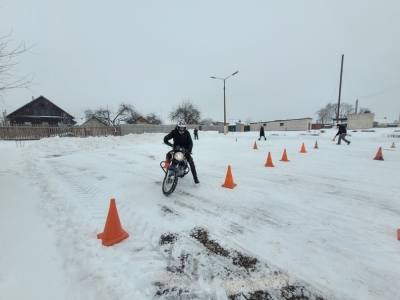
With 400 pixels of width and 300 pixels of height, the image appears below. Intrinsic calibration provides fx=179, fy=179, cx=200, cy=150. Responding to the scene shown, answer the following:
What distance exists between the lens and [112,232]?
277cm

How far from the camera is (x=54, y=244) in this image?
265cm

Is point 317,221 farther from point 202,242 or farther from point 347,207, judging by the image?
point 202,242

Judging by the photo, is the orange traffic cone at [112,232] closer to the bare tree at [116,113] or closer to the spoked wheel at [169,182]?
the spoked wheel at [169,182]

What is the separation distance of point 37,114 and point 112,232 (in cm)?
4756

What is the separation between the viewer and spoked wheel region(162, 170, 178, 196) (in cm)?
455

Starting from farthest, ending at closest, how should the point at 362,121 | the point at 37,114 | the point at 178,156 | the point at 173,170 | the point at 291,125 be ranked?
the point at 291,125 → the point at 37,114 → the point at 362,121 → the point at 178,156 → the point at 173,170

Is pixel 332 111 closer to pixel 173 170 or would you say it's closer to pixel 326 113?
pixel 326 113

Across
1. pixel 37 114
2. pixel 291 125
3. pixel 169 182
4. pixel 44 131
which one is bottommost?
pixel 169 182

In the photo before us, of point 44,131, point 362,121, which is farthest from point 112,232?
point 362,121

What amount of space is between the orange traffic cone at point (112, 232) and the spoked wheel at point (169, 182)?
68.8 inches

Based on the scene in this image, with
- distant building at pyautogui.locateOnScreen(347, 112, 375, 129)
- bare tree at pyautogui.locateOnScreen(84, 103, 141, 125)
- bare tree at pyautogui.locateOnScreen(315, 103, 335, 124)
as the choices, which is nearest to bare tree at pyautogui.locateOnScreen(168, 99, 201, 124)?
bare tree at pyautogui.locateOnScreen(84, 103, 141, 125)

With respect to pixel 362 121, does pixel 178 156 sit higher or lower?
lower

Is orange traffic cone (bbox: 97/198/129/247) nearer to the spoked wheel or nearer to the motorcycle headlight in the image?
the spoked wheel

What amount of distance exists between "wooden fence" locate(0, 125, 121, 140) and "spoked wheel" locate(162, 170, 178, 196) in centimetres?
2122
